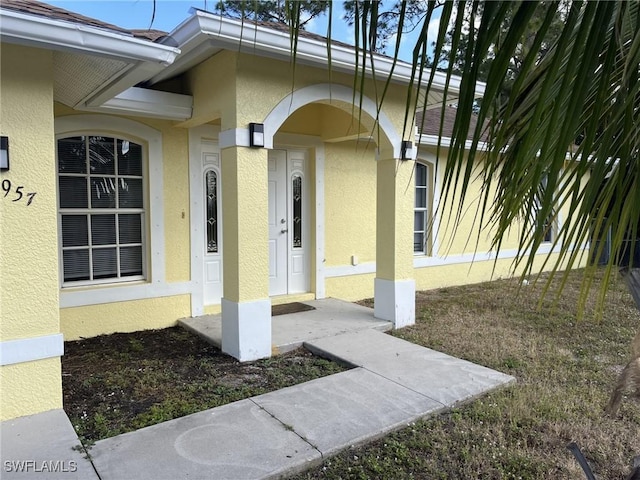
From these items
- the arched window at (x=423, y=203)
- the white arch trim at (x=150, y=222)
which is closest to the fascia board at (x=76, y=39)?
the white arch trim at (x=150, y=222)

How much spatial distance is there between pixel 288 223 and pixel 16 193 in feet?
14.2

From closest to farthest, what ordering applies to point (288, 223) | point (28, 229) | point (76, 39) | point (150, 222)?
point (76, 39)
point (28, 229)
point (150, 222)
point (288, 223)

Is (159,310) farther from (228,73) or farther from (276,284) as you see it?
(228,73)

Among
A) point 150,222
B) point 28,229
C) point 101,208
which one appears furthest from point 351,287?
point 28,229

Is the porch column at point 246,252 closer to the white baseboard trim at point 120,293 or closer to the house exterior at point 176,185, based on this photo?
the house exterior at point 176,185

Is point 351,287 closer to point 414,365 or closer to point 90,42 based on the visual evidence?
point 414,365

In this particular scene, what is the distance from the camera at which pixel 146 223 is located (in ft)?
19.5

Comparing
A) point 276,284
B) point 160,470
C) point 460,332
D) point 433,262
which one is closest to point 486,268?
point 433,262

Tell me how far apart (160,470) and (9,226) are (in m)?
2.04

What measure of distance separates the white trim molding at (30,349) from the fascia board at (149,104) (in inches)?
103

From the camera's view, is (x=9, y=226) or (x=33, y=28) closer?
(x=33, y=28)

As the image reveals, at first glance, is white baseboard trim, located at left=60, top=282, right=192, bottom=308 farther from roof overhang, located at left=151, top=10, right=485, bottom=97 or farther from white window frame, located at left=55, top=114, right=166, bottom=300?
roof overhang, located at left=151, top=10, right=485, bottom=97

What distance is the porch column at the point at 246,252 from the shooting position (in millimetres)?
4695

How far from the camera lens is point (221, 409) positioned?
12.1 ft
